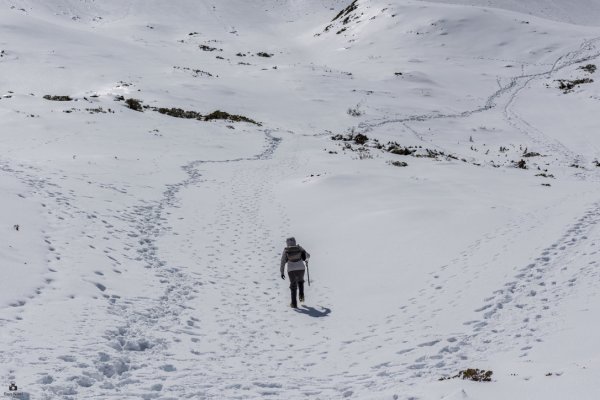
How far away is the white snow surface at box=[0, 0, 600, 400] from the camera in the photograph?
809cm

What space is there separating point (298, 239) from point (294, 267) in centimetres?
456

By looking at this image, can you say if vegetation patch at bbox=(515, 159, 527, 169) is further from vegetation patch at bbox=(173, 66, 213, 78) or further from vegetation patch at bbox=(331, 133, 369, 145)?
vegetation patch at bbox=(173, 66, 213, 78)

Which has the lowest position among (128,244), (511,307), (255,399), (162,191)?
(255,399)

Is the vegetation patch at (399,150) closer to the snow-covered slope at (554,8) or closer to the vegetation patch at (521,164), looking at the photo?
the vegetation patch at (521,164)

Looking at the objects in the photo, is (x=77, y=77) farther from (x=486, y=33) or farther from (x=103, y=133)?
(x=486, y=33)

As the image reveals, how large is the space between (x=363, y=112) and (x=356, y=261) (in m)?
27.9

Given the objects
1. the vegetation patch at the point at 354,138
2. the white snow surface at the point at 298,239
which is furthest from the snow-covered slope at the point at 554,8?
the vegetation patch at the point at 354,138

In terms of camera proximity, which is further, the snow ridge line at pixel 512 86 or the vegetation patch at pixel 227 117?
the snow ridge line at pixel 512 86

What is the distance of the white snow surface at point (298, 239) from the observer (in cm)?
809

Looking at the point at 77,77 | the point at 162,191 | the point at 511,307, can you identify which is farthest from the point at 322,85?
the point at 511,307

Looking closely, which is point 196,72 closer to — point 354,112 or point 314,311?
point 354,112

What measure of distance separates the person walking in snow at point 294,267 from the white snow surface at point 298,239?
46cm

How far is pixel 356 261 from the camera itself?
13.9m

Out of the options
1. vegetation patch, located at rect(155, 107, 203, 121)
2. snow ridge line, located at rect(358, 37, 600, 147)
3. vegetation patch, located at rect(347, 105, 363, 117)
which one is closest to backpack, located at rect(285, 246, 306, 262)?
snow ridge line, located at rect(358, 37, 600, 147)
